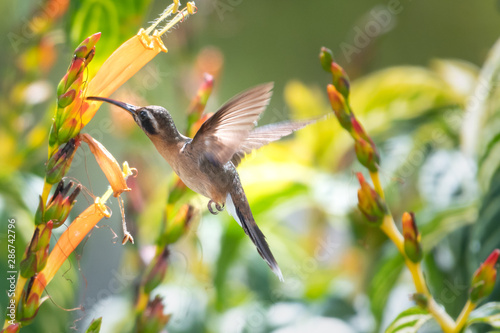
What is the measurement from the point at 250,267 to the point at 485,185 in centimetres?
49

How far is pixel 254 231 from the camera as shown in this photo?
52cm

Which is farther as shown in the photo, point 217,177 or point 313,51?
point 313,51

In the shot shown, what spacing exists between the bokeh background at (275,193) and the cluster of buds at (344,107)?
0.33 feet

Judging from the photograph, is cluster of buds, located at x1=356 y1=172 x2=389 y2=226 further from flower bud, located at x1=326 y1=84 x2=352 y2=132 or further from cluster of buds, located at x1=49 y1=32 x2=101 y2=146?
cluster of buds, located at x1=49 y1=32 x2=101 y2=146

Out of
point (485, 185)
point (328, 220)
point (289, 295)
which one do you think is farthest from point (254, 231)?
point (328, 220)

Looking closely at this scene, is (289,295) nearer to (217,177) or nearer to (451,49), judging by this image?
(217,177)

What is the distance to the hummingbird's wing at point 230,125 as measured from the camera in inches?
16.6

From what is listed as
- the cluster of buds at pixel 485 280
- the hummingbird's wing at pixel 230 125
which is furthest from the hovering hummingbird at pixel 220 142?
the cluster of buds at pixel 485 280

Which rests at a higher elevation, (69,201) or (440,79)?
(69,201)

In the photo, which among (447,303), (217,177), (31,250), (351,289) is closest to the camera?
(31,250)

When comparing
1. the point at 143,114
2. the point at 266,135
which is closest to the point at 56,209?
the point at 143,114

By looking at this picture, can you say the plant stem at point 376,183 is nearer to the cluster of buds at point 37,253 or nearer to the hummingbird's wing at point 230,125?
the hummingbird's wing at point 230,125

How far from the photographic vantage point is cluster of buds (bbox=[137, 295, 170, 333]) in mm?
519

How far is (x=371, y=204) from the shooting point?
53 centimetres
